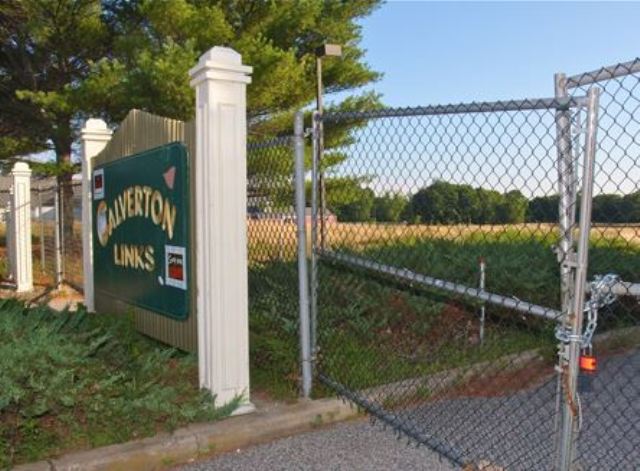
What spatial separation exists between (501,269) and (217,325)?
3.55 m

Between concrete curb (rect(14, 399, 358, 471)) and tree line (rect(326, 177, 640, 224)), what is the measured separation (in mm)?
1320

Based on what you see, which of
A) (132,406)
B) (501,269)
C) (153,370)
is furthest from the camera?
(501,269)

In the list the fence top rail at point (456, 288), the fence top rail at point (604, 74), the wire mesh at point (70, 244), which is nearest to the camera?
the fence top rail at point (604, 74)

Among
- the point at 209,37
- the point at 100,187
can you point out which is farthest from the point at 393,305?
the point at 209,37

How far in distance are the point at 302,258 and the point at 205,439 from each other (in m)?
1.30

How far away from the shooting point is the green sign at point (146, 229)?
14.2ft

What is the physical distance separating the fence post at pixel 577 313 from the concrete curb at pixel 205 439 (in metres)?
1.79

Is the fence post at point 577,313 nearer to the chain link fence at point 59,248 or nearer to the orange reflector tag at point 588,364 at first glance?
the orange reflector tag at point 588,364

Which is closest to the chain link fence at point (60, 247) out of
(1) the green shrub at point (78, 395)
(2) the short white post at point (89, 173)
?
(2) the short white post at point (89, 173)

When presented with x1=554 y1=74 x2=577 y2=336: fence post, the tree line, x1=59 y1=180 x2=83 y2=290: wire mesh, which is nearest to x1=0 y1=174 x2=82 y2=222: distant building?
x1=59 y1=180 x2=83 y2=290: wire mesh

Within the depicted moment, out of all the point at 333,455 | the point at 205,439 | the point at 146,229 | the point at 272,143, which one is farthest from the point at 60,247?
the point at 333,455

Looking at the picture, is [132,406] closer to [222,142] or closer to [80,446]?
[80,446]

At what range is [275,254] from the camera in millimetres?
5156

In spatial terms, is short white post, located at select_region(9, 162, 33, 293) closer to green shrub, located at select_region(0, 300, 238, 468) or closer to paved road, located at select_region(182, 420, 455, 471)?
green shrub, located at select_region(0, 300, 238, 468)
